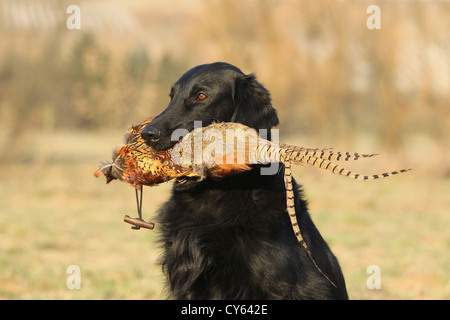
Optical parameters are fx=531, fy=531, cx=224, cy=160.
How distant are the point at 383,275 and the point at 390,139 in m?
14.7

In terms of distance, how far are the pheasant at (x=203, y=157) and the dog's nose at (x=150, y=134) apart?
49 millimetres

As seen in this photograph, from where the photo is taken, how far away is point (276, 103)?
Answer: 74.6 feet

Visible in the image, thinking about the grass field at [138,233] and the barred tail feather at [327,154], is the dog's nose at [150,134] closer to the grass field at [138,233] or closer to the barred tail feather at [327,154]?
the grass field at [138,233]

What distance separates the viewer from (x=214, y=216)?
11.4 feet

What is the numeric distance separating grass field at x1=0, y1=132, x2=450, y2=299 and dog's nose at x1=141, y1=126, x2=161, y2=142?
0.77 metres

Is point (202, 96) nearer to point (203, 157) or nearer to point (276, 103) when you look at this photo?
point (203, 157)

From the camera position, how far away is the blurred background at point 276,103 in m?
8.36

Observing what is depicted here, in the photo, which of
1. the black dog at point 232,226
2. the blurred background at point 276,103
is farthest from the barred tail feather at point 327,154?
the blurred background at point 276,103

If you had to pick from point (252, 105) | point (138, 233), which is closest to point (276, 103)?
point (138, 233)

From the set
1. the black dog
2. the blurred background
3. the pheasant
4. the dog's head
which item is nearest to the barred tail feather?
the pheasant

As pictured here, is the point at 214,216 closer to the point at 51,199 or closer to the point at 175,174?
the point at 175,174

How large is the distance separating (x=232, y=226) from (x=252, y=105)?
0.92 meters

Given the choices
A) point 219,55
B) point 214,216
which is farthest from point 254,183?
point 219,55

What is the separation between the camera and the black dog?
10.8ft
